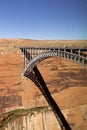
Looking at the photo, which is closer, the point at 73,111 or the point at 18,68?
the point at 73,111

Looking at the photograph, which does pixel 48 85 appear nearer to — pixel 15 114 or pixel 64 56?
pixel 15 114

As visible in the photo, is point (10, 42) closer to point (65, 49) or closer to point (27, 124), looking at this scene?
point (27, 124)

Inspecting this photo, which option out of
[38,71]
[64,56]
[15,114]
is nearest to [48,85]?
[38,71]

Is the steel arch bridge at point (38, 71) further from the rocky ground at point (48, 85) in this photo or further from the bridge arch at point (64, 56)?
the rocky ground at point (48, 85)

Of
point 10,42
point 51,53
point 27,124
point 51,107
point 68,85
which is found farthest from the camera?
point 10,42

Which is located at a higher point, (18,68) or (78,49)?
(78,49)

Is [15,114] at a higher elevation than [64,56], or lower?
lower

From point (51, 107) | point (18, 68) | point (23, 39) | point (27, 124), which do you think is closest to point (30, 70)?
point (18, 68)

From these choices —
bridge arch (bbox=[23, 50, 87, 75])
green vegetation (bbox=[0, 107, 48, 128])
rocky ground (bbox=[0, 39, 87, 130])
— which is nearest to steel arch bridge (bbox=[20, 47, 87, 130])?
bridge arch (bbox=[23, 50, 87, 75])

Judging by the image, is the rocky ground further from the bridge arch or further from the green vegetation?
the bridge arch
